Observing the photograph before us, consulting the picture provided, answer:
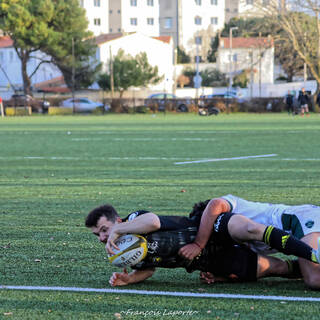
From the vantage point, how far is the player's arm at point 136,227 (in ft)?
15.4

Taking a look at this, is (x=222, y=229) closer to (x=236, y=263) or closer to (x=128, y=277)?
(x=236, y=263)

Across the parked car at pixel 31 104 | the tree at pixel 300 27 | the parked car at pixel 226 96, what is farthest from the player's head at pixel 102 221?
the parked car at pixel 31 104

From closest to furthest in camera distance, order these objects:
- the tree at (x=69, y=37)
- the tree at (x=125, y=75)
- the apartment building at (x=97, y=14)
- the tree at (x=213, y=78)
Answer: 1. the tree at (x=69, y=37)
2. the tree at (x=125, y=75)
3. the tree at (x=213, y=78)
4. the apartment building at (x=97, y=14)

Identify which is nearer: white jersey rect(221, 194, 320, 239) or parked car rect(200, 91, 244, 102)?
white jersey rect(221, 194, 320, 239)

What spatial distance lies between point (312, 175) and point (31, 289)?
25.4 ft

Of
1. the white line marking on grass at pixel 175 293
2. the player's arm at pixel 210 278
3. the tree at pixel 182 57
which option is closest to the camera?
the white line marking on grass at pixel 175 293

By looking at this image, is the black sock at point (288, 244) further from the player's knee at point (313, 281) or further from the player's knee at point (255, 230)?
the player's knee at point (313, 281)

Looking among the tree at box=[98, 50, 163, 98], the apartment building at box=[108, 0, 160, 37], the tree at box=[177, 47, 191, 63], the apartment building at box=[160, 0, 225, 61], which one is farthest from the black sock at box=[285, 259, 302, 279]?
the apartment building at box=[108, 0, 160, 37]

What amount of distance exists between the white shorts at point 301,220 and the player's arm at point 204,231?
448 millimetres

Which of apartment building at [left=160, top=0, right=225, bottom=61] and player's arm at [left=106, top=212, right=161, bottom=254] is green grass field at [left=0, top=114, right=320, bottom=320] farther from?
apartment building at [left=160, top=0, right=225, bottom=61]

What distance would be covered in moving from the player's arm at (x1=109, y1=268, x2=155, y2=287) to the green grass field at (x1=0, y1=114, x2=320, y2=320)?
0.06 m

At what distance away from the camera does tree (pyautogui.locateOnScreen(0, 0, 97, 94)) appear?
6275 centimetres

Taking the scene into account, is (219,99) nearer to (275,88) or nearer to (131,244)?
(275,88)

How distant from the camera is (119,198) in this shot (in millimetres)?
9344
